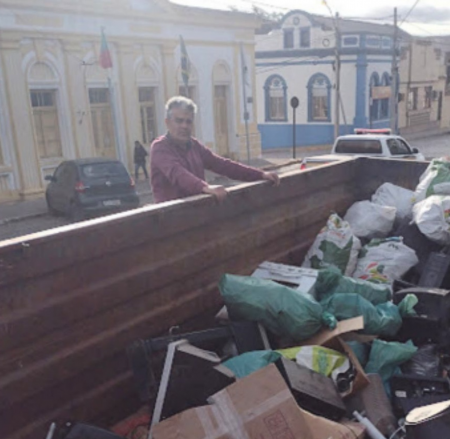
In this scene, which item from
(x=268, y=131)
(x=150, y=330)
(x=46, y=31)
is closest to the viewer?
(x=150, y=330)

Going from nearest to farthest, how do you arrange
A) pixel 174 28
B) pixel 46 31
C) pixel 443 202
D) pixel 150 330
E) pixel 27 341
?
pixel 27 341 → pixel 150 330 → pixel 443 202 → pixel 46 31 → pixel 174 28

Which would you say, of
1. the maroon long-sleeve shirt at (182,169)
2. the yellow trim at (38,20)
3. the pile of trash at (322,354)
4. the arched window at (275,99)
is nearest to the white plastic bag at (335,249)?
the pile of trash at (322,354)

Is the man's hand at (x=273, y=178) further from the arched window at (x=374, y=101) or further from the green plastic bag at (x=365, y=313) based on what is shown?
the arched window at (x=374, y=101)

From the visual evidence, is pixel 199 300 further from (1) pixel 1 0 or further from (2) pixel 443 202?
(1) pixel 1 0

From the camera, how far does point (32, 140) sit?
14.9 metres

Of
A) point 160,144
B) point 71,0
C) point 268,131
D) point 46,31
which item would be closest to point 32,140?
point 46,31

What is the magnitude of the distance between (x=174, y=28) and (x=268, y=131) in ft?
42.1

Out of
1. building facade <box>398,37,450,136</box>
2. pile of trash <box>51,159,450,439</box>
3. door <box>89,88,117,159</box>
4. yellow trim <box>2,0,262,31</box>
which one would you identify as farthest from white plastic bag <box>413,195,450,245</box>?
building facade <box>398,37,450,136</box>

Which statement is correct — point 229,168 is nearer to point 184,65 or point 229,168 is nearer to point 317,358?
point 317,358

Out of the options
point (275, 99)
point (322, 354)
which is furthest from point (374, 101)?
point (322, 354)

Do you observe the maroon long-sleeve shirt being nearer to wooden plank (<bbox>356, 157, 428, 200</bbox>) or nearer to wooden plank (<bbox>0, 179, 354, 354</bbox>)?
wooden plank (<bbox>0, 179, 354, 354</bbox>)

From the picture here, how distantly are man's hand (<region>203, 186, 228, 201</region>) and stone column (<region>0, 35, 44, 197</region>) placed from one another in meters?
12.8

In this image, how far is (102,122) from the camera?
56.1 feet

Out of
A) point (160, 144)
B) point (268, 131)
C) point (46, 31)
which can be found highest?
point (46, 31)
